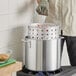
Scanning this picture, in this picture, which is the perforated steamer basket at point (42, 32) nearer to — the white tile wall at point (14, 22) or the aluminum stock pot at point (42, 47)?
the aluminum stock pot at point (42, 47)

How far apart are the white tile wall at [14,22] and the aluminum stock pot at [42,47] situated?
15 centimetres

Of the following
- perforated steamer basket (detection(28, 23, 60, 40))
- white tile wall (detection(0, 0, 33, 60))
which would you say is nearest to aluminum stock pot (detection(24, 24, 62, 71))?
perforated steamer basket (detection(28, 23, 60, 40))

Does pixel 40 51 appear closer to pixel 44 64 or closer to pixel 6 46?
pixel 44 64

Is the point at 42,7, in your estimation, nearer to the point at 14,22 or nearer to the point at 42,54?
the point at 14,22

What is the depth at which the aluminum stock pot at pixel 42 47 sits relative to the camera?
1.60m

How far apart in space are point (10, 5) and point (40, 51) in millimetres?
389

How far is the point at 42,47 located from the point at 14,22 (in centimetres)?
30

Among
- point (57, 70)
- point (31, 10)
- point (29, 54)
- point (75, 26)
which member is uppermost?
point (31, 10)

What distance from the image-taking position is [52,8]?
183 centimetres

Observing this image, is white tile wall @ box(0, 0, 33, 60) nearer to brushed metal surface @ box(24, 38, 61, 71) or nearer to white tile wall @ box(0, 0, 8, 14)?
white tile wall @ box(0, 0, 8, 14)

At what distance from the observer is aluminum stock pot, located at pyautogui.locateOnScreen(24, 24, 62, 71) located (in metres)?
1.60

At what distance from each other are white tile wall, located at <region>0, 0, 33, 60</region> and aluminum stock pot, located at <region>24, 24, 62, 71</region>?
148 millimetres

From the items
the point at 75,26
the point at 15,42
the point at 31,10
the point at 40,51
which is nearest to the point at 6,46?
the point at 15,42

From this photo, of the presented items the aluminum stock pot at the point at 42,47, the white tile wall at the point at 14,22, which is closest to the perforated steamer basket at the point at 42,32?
the aluminum stock pot at the point at 42,47
